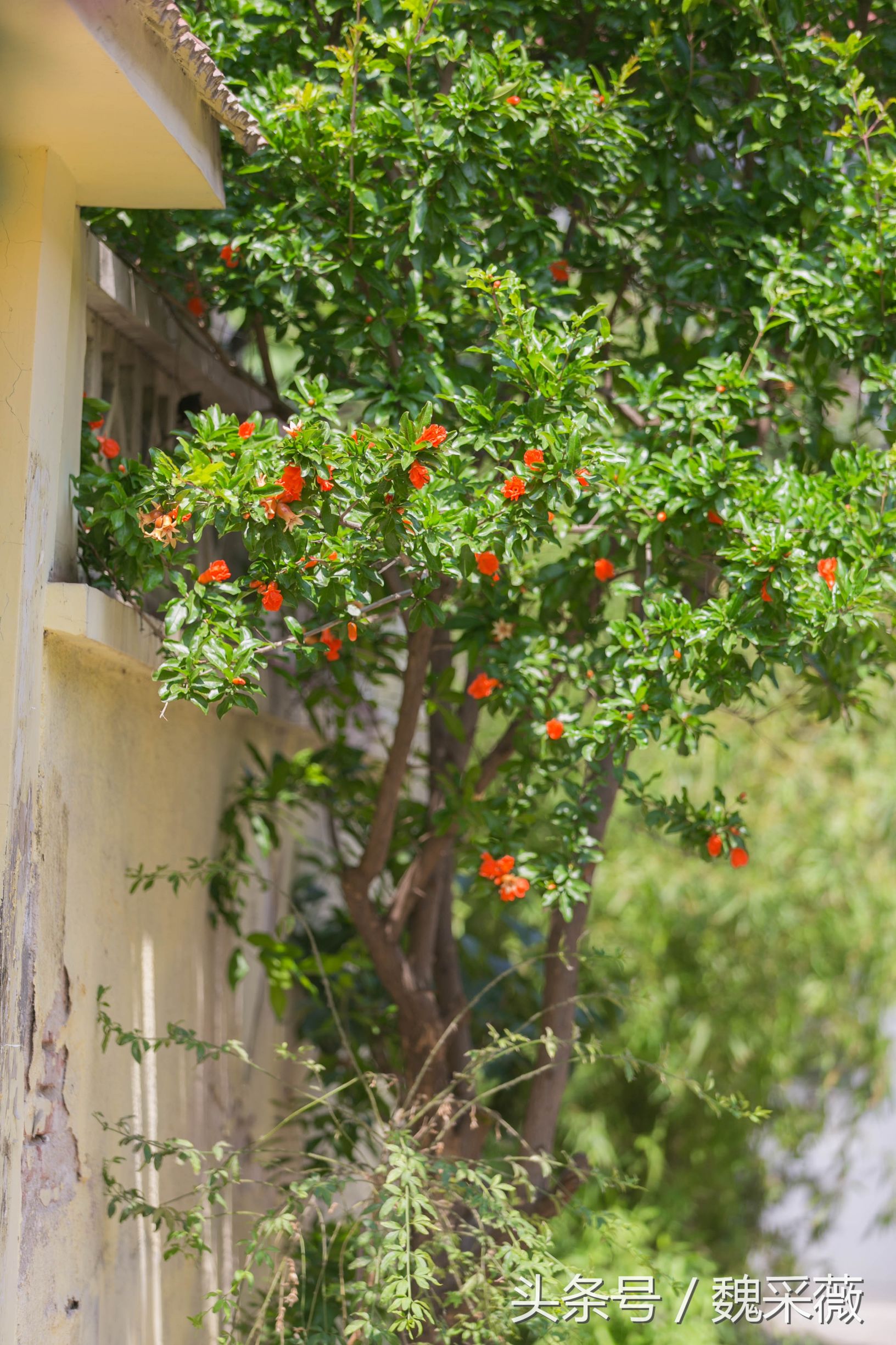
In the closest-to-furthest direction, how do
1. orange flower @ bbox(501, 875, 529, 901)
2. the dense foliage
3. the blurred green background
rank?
1. the dense foliage
2. orange flower @ bbox(501, 875, 529, 901)
3. the blurred green background

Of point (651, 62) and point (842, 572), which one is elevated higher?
point (651, 62)

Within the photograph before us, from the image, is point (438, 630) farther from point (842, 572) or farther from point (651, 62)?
point (651, 62)

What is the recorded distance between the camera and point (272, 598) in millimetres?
1870

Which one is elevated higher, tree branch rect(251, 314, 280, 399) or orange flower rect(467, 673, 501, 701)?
tree branch rect(251, 314, 280, 399)

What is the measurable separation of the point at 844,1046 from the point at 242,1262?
2.81m

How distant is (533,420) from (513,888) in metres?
0.93

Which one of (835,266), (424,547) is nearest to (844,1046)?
(835,266)

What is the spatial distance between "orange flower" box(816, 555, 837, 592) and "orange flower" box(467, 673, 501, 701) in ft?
2.27

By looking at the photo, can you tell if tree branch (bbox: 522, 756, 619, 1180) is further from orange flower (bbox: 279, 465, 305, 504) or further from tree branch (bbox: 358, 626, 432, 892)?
orange flower (bbox: 279, 465, 305, 504)

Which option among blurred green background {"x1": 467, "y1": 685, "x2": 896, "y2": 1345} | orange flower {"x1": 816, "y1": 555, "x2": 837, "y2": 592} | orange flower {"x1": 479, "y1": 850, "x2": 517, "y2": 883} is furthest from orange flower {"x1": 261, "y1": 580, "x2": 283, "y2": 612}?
blurred green background {"x1": 467, "y1": 685, "x2": 896, "y2": 1345}

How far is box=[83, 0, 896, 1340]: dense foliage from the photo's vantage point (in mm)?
1888

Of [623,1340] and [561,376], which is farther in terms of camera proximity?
[623,1340]

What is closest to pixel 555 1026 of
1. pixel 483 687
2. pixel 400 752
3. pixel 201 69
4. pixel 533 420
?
pixel 400 752

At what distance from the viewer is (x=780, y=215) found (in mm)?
2459
